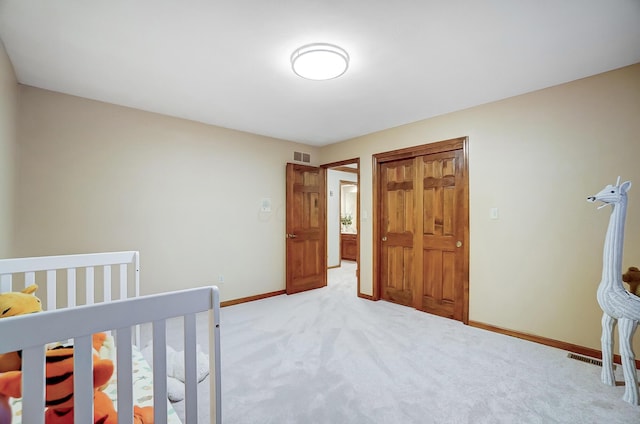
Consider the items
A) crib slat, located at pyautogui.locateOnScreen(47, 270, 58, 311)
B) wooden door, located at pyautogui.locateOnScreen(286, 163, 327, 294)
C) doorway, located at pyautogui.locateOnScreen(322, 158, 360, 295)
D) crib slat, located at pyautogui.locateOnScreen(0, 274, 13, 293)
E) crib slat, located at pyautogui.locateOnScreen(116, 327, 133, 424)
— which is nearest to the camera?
crib slat, located at pyautogui.locateOnScreen(116, 327, 133, 424)

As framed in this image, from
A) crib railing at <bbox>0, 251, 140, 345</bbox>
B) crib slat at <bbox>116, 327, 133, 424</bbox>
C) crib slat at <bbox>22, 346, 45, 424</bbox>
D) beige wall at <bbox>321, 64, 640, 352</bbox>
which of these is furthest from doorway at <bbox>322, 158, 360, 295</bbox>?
crib slat at <bbox>22, 346, 45, 424</bbox>

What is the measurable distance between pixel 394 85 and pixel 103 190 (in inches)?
123

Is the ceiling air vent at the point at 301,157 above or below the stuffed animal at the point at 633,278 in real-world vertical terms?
above

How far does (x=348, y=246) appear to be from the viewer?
7520mm

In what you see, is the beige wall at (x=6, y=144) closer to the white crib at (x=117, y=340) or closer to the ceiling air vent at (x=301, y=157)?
the white crib at (x=117, y=340)

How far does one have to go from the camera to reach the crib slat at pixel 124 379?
0.82 m

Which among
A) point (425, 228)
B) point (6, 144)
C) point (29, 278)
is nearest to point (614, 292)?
point (425, 228)

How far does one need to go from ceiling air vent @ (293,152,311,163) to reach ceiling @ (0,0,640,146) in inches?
63.2

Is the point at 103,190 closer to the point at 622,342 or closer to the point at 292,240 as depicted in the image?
the point at 292,240

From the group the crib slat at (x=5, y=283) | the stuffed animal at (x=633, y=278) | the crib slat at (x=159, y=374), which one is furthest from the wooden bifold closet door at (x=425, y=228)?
the crib slat at (x=5, y=283)

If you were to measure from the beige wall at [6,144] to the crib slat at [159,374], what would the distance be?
7.47 feet

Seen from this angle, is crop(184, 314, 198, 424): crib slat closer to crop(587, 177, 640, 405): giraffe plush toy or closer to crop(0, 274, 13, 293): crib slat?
crop(0, 274, 13, 293): crib slat

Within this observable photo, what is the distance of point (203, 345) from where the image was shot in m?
2.61

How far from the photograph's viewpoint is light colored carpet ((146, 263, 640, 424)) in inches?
68.4
